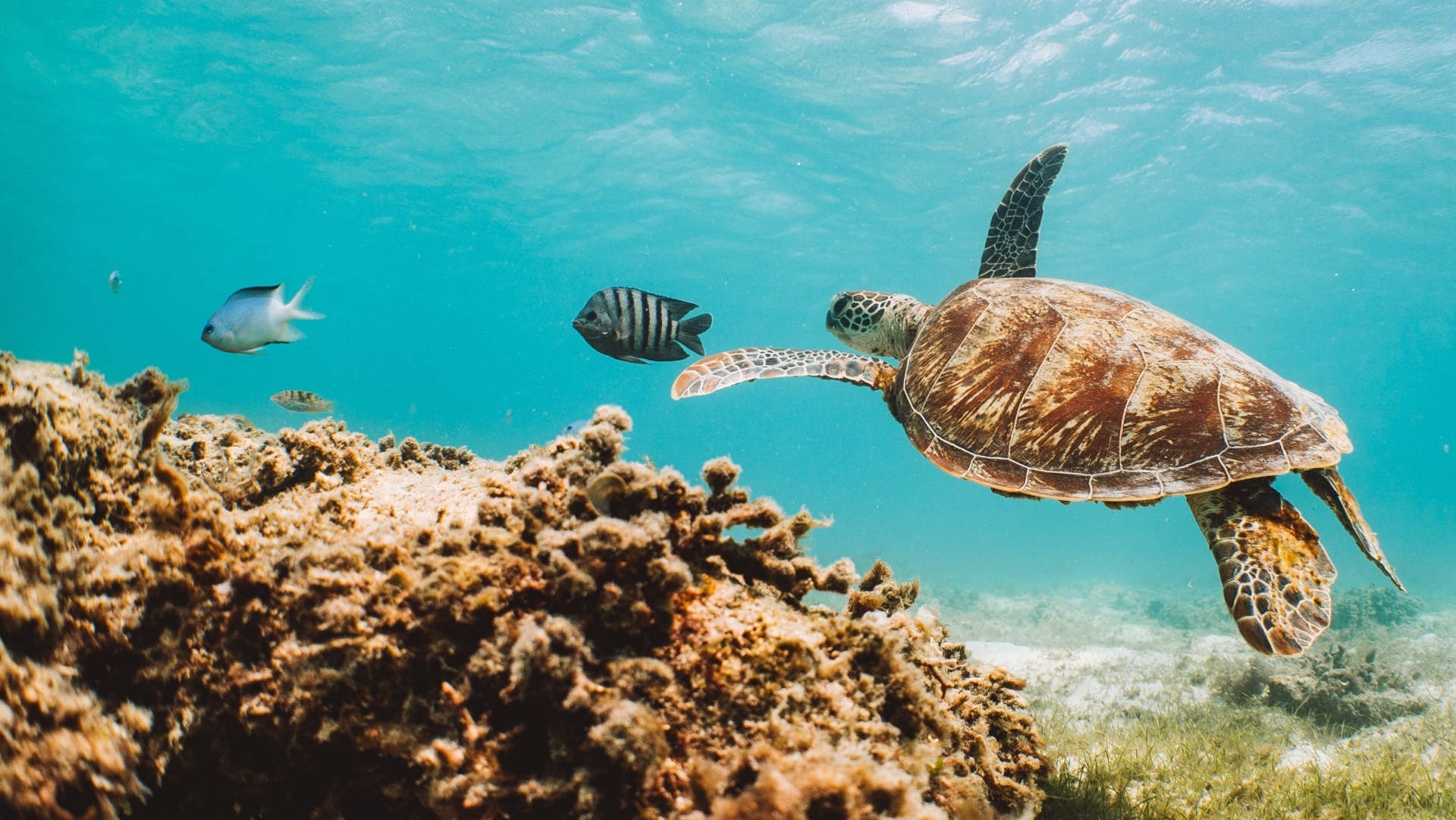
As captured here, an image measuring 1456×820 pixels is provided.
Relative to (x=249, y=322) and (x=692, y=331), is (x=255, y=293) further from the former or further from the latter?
(x=692, y=331)

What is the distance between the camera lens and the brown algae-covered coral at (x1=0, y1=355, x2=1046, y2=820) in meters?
1.16

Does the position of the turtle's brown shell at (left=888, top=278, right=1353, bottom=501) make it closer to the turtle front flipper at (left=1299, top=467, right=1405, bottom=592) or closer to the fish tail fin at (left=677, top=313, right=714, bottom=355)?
the turtle front flipper at (left=1299, top=467, right=1405, bottom=592)

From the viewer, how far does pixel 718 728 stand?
1.29 meters

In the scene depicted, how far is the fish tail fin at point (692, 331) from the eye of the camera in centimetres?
442

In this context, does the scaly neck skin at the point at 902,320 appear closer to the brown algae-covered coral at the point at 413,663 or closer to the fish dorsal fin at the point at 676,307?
the fish dorsal fin at the point at 676,307

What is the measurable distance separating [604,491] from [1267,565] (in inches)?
126

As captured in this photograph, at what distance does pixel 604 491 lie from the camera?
4.73 ft

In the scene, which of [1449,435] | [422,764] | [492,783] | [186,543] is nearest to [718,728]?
[492,783]

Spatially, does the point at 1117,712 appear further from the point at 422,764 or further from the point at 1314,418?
the point at 422,764

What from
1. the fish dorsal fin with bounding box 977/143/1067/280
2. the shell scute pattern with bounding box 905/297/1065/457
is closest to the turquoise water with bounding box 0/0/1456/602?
A: the shell scute pattern with bounding box 905/297/1065/457

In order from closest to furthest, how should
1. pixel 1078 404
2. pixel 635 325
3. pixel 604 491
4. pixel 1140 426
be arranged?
pixel 604 491
pixel 1140 426
pixel 1078 404
pixel 635 325

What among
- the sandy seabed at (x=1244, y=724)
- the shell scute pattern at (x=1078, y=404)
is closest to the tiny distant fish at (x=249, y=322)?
the shell scute pattern at (x=1078, y=404)

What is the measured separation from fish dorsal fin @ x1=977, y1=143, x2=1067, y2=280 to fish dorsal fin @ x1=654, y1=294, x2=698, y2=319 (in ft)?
10.00

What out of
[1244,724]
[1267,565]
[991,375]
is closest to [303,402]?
[991,375]
